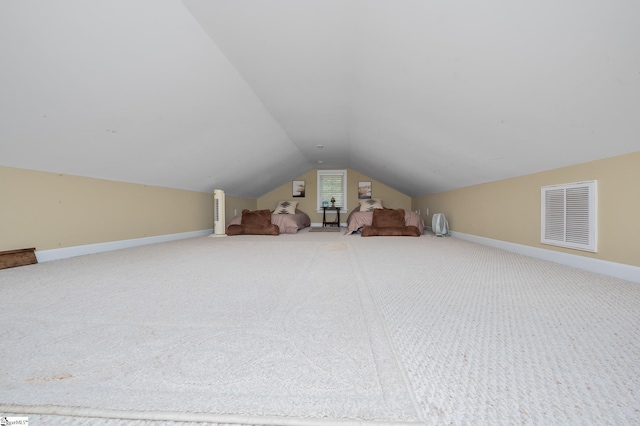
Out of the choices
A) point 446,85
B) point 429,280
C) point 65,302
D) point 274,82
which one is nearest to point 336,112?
point 274,82

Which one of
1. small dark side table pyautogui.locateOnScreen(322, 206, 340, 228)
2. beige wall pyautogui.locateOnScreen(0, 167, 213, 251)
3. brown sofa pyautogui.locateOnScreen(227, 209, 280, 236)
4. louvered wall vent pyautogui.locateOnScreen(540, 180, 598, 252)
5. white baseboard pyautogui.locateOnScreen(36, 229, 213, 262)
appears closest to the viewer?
louvered wall vent pyautogui.locateOnScreen(540, 180, 598, 252)

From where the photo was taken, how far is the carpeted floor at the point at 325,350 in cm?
65

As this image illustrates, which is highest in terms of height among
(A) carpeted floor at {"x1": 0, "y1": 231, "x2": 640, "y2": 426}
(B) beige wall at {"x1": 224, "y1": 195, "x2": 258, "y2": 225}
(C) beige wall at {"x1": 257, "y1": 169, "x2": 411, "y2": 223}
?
(C) beige wall at {"x1": 257, "y1": 169, "x2": 411, "y2": 223}

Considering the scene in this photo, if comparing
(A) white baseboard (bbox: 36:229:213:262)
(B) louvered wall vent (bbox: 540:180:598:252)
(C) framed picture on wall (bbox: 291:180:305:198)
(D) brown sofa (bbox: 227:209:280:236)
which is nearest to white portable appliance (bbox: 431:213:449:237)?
(B) louvered wall vent (bbox: 540:180:598:252)

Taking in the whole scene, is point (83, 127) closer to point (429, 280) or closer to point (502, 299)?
point (429, 280)

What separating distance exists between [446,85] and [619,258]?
A: 5.61 feet

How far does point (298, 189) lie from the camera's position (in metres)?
8.04

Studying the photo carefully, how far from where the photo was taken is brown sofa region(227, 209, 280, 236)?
5150 millimetres

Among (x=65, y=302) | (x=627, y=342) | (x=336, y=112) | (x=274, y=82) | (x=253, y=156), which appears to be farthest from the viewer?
(x=253, y=156)

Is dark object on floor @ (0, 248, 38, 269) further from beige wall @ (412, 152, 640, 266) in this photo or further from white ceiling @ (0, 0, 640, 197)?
beige wall @ (412, 152, 640, 266)

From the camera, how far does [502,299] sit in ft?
4.62

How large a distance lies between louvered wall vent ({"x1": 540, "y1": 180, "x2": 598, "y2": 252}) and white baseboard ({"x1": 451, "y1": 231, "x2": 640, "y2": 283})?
91 millimetres

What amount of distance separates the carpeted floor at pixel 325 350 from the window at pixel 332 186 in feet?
20.5

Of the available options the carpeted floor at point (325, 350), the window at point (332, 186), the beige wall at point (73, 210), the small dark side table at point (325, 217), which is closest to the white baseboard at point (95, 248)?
the beige wall at point (73, 210)
